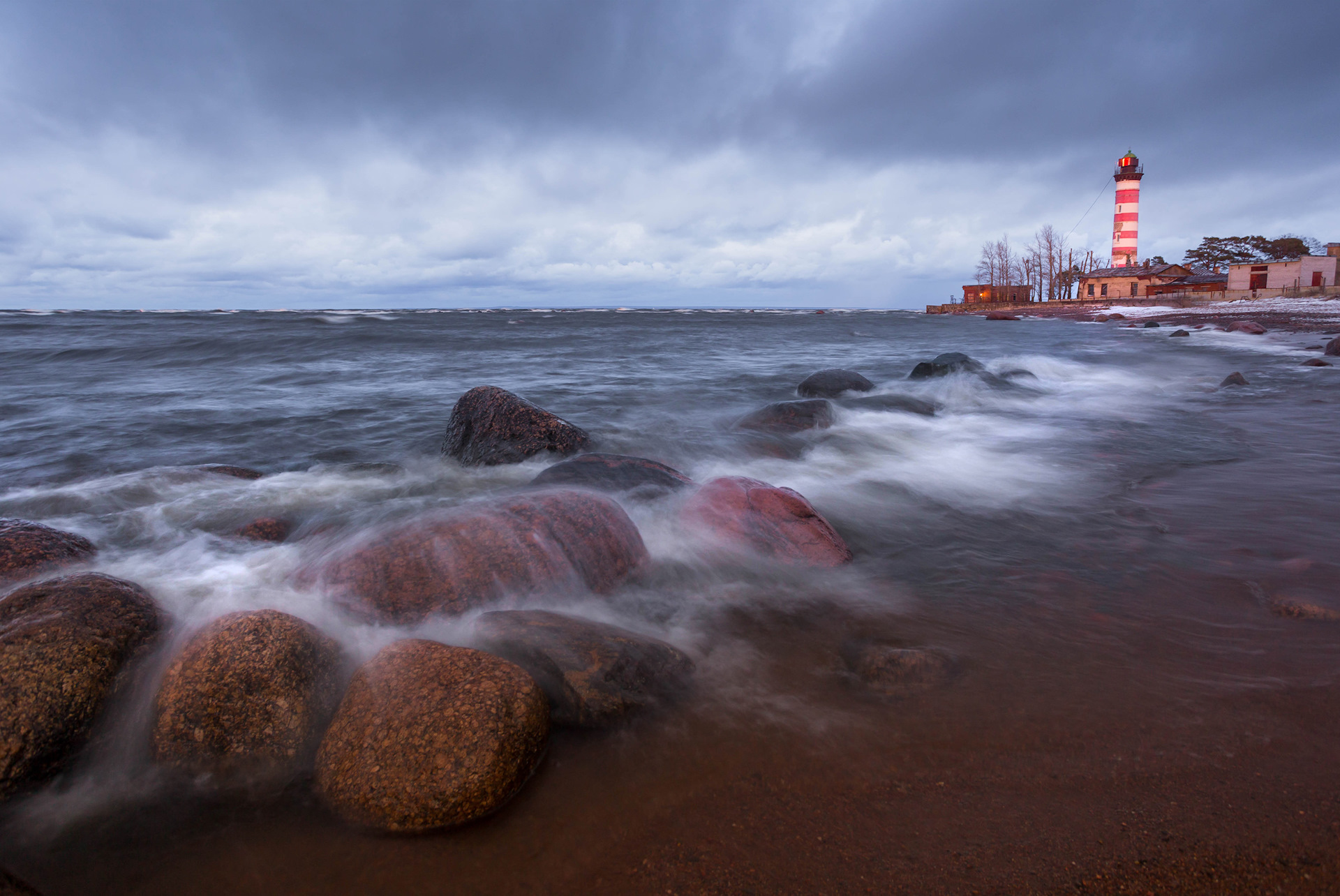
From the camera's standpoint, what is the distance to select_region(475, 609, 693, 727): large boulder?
2.74 metres

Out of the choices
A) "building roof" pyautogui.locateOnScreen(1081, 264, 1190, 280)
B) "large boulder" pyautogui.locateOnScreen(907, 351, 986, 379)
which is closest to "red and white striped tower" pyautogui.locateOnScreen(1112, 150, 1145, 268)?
"building roof" pyautogui.locateOnScreen(1081, 264, 1190, 280)

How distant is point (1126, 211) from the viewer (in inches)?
2285

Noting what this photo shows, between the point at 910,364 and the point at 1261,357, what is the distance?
8148mm

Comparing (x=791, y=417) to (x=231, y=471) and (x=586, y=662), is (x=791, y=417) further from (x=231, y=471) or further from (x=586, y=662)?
(x=231, y=471)

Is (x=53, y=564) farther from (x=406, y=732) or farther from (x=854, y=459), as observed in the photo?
(x=854, y=459)

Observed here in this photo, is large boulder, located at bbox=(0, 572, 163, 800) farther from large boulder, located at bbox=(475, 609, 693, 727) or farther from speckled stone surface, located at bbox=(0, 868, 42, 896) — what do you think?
large boulder, located at bbox=(475, 609, 693, 727)

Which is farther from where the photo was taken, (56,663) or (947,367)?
(947,367)

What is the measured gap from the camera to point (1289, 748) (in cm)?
242

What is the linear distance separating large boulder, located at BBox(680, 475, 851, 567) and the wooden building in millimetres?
74943

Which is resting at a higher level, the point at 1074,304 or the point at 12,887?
the point at 1074,304

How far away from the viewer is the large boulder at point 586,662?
2736mm

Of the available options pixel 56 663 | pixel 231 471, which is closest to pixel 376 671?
pixel 56 663

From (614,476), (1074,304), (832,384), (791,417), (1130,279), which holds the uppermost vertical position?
(1130,279)

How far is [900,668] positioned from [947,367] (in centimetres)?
1163
